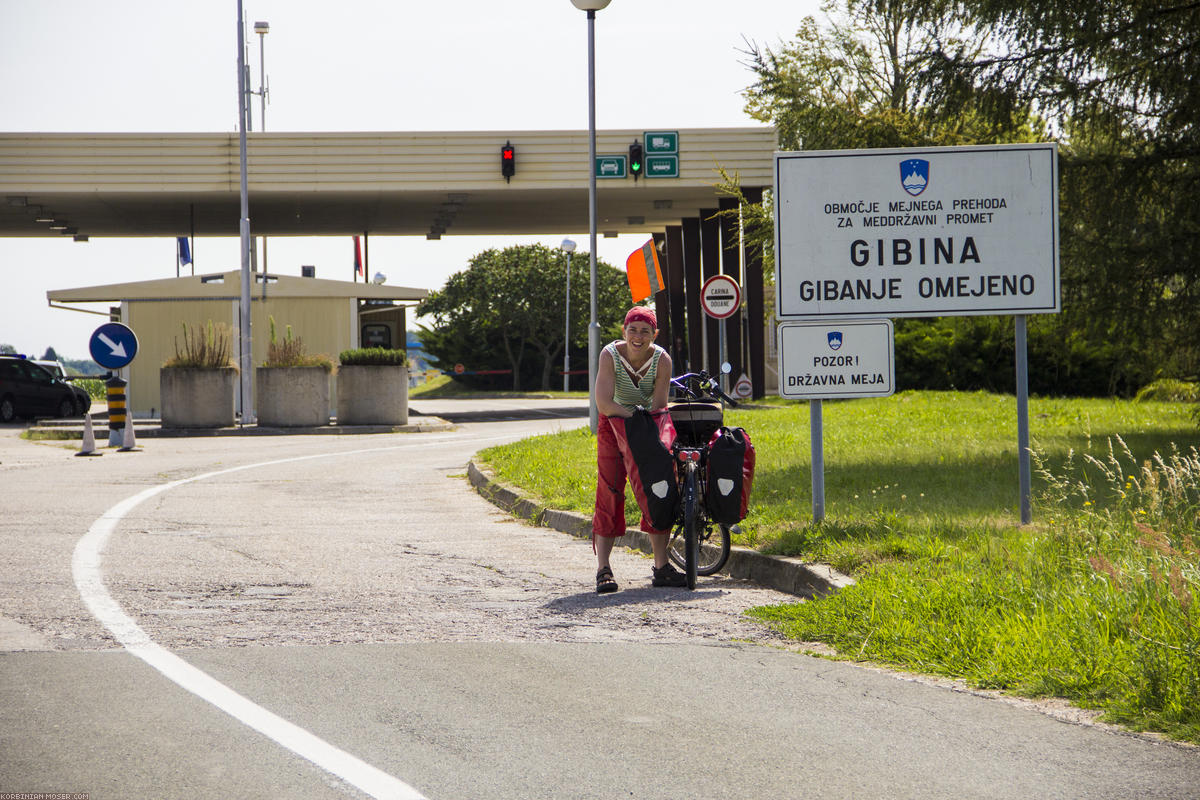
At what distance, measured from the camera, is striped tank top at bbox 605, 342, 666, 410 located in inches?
306

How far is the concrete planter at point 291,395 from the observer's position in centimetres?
2603

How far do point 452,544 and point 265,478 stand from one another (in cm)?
649

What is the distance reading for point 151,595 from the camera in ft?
24.1

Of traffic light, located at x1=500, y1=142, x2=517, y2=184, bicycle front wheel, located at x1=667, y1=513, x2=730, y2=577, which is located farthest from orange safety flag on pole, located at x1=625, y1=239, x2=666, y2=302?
traffic light, located at x1=500, y1=142, x2=517, y2=184

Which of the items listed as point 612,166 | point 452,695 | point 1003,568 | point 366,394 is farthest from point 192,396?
point 452,695

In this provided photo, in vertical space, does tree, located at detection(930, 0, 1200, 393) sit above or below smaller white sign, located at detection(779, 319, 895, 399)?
above

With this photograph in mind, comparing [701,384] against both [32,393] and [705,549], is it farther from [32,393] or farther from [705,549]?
[32,393]

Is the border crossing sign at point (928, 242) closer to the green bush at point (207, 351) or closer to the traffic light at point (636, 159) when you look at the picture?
the traffic light at point (636, 159)

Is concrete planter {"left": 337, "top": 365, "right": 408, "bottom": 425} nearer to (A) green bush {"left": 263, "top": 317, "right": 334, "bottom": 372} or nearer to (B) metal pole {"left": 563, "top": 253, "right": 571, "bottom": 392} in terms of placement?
(A) green bush {"left": 263, "top": 317, "right": 334, "bottom": 372}

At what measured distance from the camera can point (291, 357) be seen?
26.3 metres

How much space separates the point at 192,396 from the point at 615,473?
19.6 m

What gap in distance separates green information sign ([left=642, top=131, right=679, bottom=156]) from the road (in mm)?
20793

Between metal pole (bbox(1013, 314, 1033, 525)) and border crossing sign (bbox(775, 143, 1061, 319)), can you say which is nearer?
metal pole (bbox(1013, 314, 1033, 525))

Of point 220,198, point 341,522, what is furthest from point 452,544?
point 220,198
